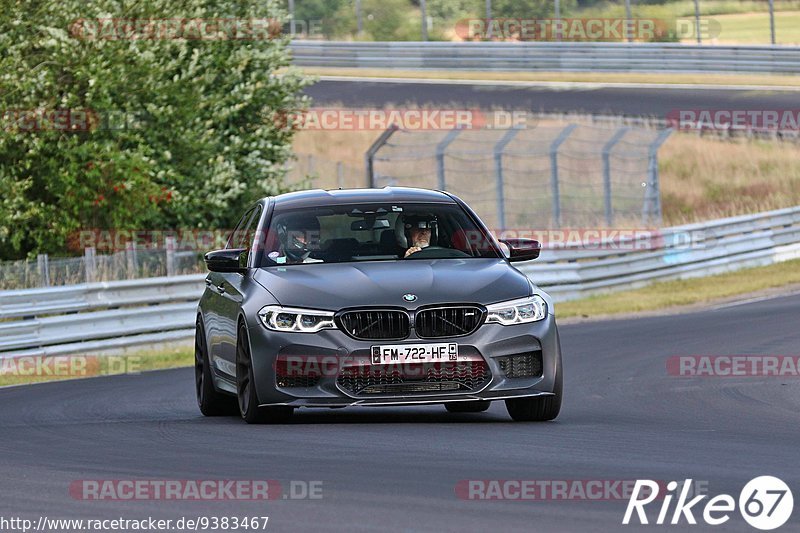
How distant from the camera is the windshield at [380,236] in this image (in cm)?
1105

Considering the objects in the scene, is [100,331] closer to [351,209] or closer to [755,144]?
[351,209]

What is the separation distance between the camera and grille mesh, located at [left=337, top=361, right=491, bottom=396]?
32.9ft

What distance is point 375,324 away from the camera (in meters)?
10.0

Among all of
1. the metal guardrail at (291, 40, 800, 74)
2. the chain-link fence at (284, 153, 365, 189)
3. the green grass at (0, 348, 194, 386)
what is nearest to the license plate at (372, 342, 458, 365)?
the green grass at (0, 348, 194, 386)

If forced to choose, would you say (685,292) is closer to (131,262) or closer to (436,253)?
(131,262)

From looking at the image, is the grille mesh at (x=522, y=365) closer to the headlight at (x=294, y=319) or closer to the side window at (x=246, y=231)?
the headlight at (x=294, y=319)

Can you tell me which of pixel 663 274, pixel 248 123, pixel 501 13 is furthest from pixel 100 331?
pixel 501 13

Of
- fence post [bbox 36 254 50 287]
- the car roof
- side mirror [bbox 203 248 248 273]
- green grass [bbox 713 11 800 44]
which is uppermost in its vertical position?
the car roof

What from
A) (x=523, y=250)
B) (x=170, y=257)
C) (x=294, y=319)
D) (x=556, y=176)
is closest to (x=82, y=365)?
(x=170, y=257)

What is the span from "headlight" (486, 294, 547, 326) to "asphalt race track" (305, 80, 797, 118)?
32.5 m

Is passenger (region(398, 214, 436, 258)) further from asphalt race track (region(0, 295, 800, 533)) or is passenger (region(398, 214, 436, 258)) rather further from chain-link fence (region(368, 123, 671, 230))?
chain-link fence (region(368, 123, 671, 230))

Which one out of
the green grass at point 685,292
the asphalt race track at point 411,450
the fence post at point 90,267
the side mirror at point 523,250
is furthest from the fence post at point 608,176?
the side mirror at point 523,250

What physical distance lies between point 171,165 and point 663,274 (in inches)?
344

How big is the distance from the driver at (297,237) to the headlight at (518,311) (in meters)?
1.39
